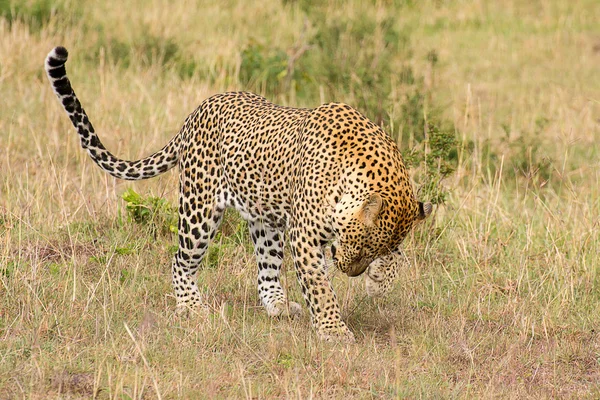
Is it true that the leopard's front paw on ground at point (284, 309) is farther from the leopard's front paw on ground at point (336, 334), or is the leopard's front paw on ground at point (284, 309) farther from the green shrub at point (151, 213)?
the green shrub at point (151, 213)

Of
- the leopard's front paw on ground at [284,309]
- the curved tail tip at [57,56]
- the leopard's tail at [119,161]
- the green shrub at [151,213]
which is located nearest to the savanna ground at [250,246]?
the green shrub at [151,213]

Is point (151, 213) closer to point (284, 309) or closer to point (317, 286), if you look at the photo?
point (284, 309)

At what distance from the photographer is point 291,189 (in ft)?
19.1

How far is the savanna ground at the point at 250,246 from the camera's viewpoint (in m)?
5.26

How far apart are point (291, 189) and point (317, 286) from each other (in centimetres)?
57

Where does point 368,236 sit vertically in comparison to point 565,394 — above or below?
above

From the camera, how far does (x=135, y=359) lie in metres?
5.10

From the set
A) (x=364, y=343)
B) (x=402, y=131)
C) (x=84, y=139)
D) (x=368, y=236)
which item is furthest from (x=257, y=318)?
(x=402, y=131)

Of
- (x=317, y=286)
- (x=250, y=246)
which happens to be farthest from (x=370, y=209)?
(x=250, y=246)

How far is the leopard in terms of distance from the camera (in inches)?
213

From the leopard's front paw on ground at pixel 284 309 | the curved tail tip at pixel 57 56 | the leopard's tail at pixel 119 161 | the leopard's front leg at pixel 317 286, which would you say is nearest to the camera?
the leopard's front leg at pixel 317 286

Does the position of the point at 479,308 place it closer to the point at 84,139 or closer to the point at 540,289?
the point at 540,289

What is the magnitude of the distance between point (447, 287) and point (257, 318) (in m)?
1.36

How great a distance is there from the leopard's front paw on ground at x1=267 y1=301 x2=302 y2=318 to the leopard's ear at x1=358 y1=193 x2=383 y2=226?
3.30 ft
